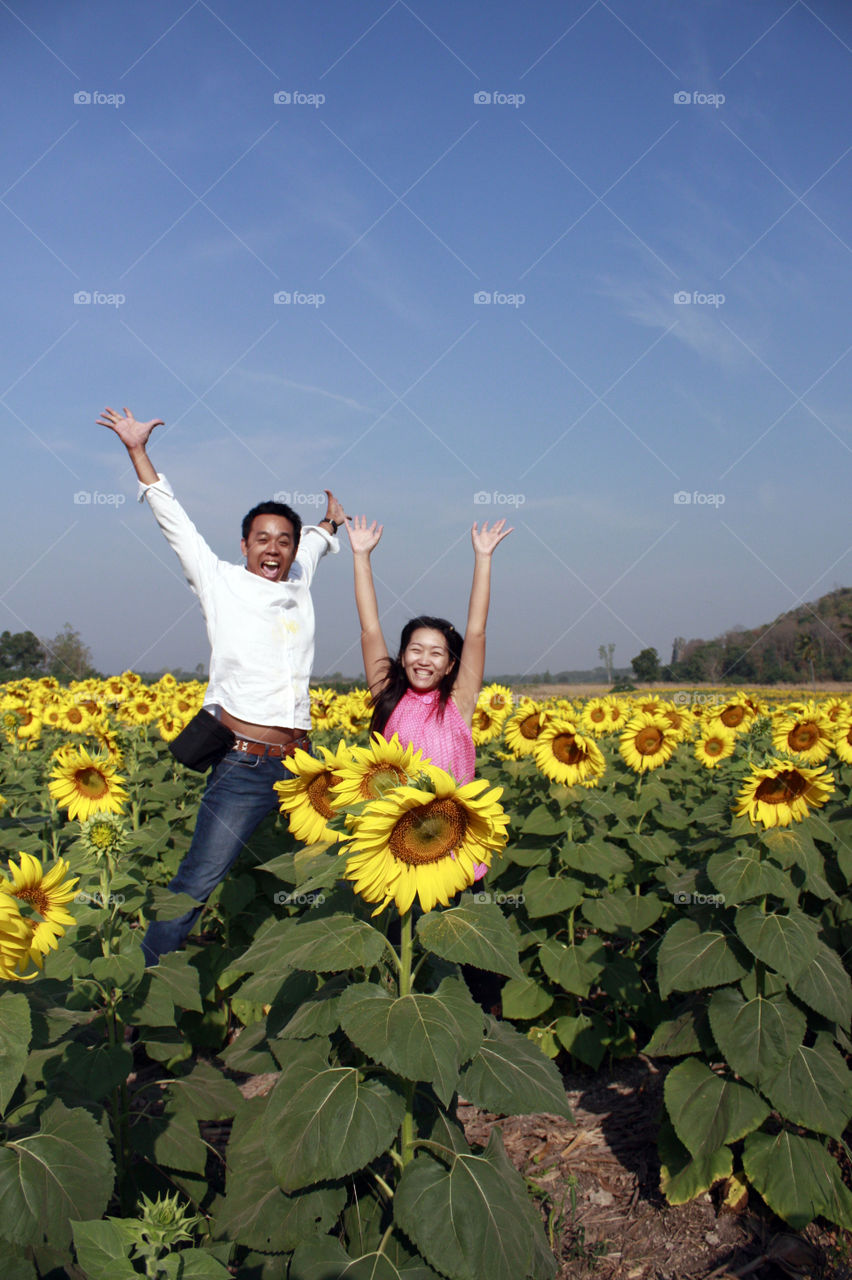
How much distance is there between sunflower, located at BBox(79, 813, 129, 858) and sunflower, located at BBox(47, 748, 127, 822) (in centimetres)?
Answer: 180

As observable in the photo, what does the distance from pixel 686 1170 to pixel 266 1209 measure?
6.04 feet

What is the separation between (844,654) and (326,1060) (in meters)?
24.9

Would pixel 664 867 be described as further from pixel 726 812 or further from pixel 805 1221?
pixel 805 1221

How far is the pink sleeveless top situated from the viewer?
4199 millimetres

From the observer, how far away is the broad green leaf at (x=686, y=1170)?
3260 millimetres

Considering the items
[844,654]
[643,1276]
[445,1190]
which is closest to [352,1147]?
[445,1190]

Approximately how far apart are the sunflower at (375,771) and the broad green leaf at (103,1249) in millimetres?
1061

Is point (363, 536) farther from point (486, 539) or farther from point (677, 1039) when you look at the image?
point (677, 1039)

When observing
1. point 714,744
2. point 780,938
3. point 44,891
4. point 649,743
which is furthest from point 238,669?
point 714,744

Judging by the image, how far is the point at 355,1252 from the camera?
2.31 m

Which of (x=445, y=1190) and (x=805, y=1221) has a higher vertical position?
(x=445, y=1190)

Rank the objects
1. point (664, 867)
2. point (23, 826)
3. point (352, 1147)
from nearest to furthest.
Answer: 1. point (352, 1147)
2. point (23, 826)
3. point (664, 867)

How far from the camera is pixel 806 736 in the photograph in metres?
5.55

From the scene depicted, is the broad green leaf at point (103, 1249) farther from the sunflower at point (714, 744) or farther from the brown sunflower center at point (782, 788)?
the sunflower at point (714, 744)
